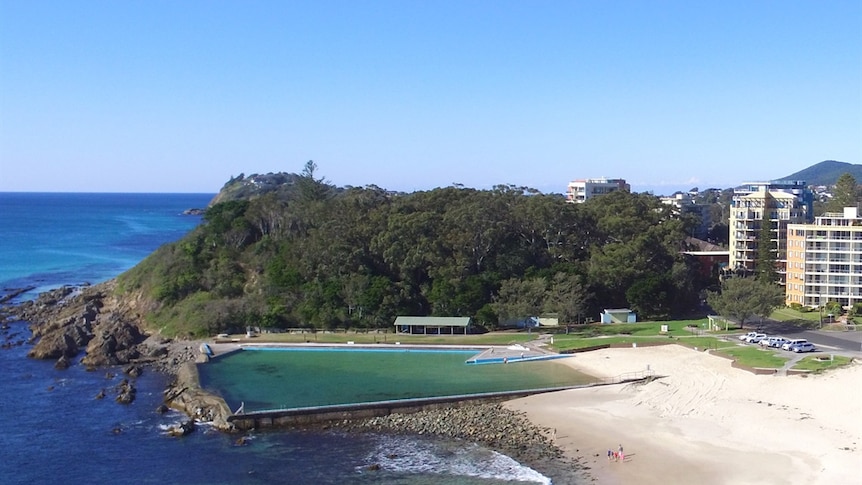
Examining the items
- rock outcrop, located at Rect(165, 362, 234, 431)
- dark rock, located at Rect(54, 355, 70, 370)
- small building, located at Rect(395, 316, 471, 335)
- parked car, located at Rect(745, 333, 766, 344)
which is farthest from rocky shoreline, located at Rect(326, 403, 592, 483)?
dark rock, located at Rect(54, 355, 70, 370)

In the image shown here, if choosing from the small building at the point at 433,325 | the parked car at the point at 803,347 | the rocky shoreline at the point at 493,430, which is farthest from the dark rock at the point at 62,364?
the parked car at the point at 803,347

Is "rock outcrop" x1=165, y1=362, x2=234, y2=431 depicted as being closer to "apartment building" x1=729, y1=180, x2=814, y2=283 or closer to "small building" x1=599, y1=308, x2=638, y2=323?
"small building" x1=599, y1=308, x2=638, y2=323

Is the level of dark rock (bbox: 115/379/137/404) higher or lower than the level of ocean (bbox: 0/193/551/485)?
higher

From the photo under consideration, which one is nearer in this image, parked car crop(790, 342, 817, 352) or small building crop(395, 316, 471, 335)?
parked car crop(790, 342, 817, 352)

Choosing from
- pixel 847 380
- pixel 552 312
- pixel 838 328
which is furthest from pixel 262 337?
pixel 838 328

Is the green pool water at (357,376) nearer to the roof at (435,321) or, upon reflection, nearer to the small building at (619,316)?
the roof at (435,321)

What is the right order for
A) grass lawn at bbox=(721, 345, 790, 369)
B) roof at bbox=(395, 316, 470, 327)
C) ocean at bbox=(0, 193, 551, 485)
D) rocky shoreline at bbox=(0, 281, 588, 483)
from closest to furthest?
ocean at bbox=(0, 193, 551, 485) → rocky shoreline at bbox=(0, 281, 588, 483) → grass lawn at bbox=(721, 345, 790, 369) → roof at bbox=(395, 316, 470, 327)
